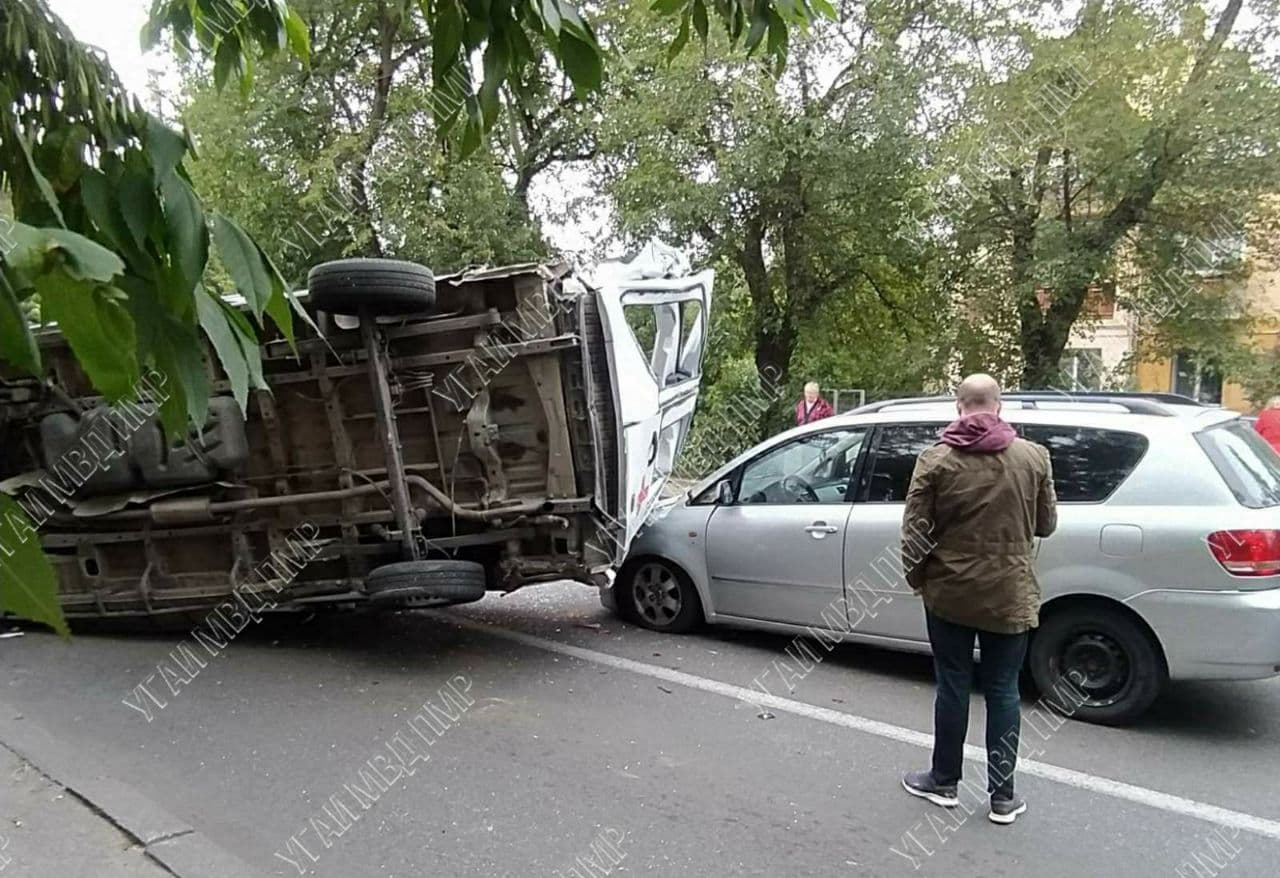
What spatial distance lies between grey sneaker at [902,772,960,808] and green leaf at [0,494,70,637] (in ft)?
12.8

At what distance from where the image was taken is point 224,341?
1.19 m

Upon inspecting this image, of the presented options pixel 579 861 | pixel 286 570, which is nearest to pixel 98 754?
pixel 286 570

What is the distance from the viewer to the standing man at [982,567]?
395 centimetres

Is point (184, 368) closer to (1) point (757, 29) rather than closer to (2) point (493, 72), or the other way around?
(2) point (493, 72)

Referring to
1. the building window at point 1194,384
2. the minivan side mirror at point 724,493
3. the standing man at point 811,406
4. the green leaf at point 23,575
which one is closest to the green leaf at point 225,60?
the green leaf at point 23,575

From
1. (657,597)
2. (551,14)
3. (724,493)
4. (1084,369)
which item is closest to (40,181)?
(551,14)

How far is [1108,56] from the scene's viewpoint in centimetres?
1130

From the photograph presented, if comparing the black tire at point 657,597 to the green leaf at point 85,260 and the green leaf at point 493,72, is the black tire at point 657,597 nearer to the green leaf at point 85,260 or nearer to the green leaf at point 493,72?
the green leaf at point 493,72

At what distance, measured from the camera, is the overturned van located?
18.4 feet

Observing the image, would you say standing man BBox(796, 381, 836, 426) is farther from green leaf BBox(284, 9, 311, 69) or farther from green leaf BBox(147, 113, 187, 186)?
green leaf BBox(147, 113, 187, 186)

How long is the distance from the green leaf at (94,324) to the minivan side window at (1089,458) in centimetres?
494

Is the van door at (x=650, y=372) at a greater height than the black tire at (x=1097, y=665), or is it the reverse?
the van door at (x=650, y=372)

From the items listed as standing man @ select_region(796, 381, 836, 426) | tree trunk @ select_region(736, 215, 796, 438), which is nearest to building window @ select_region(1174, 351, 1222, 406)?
tree trunk @ select_region(736, 215, 796, 438)

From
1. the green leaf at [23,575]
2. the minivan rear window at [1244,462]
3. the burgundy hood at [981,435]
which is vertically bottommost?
the minivan rear window at [1244,462]
